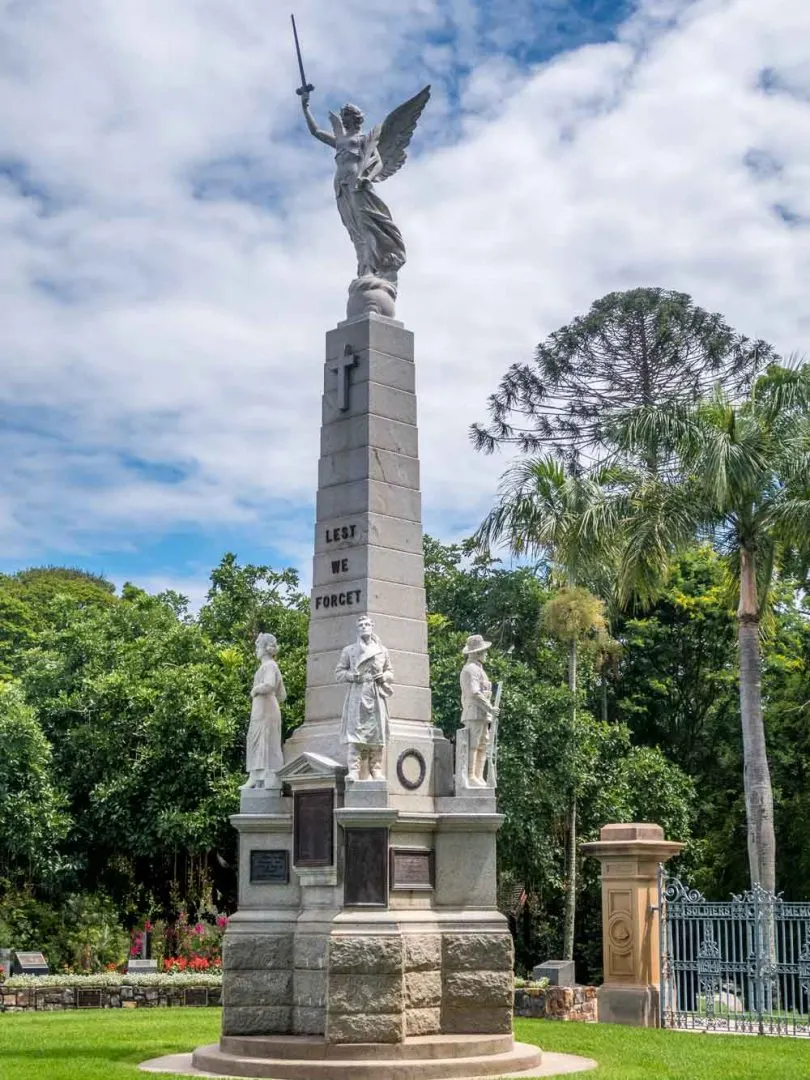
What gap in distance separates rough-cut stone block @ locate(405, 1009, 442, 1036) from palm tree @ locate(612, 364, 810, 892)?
10024mm

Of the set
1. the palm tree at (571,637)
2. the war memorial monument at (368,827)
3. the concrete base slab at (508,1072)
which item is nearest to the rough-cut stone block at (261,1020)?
the war memorial monument at (368,827)

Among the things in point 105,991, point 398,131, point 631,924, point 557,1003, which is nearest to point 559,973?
point 557,1003

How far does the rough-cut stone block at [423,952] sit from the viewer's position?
47.9 feet

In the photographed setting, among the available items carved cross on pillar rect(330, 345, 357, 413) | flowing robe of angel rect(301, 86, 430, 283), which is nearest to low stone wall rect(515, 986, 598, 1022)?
carved cross on pillar rect(330, 345, 357, 413)

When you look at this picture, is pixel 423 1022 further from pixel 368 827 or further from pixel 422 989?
pixel 368 827

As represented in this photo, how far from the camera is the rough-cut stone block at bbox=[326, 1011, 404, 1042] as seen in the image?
14.1 metres

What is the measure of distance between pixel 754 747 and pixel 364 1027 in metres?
11.8

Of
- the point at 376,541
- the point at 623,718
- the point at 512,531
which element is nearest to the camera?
the point at 376,541

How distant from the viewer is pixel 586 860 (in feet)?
101

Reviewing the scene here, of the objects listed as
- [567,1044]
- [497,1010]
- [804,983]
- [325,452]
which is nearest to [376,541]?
[325,452]

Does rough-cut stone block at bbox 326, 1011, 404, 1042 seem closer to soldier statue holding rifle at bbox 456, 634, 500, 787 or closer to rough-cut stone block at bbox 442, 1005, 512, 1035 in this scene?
rough-cut stone block at bbox 442, 1005, 512, 1035

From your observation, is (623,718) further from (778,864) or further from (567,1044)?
(567,1044)

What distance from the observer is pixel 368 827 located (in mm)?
14766

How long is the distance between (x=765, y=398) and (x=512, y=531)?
5.86m
